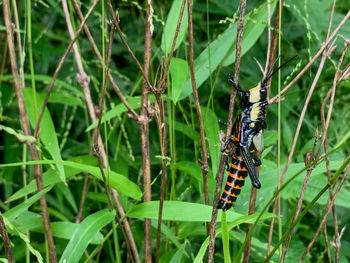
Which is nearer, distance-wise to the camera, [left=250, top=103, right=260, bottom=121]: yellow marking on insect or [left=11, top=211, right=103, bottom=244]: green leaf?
[left=250, top=103, right=260, bottom=121]: yellow marking on insect

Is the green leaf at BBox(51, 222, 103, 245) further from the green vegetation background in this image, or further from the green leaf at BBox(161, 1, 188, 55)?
the green leaf at BBox(161, 1, 188, 55)

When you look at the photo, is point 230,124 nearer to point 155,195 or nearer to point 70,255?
point 70,255

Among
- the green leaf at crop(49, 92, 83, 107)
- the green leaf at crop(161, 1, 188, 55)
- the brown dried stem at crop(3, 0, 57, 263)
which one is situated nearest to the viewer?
the brown dried stem at crop(3, 0, 57, 263)

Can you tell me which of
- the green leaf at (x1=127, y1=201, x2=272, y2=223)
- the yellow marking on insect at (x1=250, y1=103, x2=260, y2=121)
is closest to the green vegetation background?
the green leaf at (x1=127, y1=201, x2=272, y2=223)

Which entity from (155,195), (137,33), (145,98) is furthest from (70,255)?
(137,33)

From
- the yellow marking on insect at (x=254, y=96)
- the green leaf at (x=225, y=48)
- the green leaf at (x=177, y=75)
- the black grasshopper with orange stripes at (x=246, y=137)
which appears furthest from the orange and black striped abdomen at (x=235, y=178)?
the green leaf at (x=225, y=48)

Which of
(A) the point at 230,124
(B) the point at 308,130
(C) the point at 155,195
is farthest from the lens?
(B) the point at 308,130

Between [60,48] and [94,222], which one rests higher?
[60,48]
